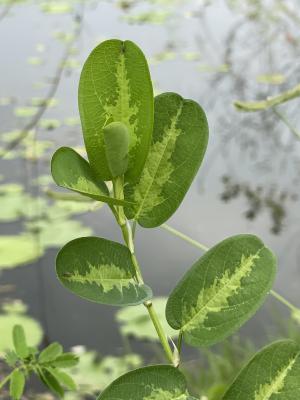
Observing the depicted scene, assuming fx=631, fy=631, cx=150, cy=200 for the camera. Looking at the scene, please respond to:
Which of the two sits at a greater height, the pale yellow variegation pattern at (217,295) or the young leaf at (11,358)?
the pale yellow variegation pattern at (217,295)

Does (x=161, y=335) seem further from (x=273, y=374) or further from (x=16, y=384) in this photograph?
(x=16, y=384)

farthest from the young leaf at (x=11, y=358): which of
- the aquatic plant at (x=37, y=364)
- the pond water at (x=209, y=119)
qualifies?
the pond water at (x=209, y=119)

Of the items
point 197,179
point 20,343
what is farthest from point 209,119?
point 20,343

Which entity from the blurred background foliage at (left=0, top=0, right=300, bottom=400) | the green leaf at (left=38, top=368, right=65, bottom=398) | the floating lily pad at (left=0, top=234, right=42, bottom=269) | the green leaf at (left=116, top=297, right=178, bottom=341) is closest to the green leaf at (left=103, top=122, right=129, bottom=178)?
the green leaf at (left=38, top=368, right=65, bottom=398)

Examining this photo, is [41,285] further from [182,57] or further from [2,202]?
[182,57]

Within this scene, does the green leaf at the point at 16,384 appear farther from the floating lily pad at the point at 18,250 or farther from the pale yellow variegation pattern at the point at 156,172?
the floating lily pad at the point at 18,250

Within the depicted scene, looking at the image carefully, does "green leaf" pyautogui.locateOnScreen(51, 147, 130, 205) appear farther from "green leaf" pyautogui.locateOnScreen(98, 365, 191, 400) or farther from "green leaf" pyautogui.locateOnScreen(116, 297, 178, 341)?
"green leaf" pyautogui.locateOnScreen(116, 297, 178, 341)

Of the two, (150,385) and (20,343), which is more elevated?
(150,385)
